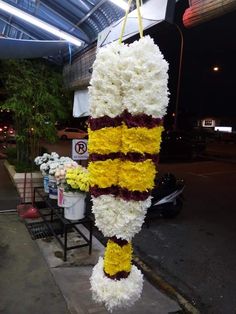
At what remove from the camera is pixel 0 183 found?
9.88m

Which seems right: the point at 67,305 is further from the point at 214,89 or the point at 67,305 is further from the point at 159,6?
the point at 214,89

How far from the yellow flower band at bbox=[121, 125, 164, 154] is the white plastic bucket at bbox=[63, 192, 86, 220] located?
3272 mm

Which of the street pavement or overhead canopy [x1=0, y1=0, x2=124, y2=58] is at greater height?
overhead canopy [x1=0, y1=0, x2=124, y2=58]

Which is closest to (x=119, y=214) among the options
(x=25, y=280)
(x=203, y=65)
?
(x=25, y=280)

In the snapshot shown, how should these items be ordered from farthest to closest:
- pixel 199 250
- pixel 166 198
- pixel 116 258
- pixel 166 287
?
pixel 166 198 < pixel 199 250 < pixel 166 287 < pixel 116 258

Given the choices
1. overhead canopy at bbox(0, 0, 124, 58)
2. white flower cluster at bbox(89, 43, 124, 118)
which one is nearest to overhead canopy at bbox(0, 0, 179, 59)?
overhead canopy at bbox(0, 0, 124, 58)

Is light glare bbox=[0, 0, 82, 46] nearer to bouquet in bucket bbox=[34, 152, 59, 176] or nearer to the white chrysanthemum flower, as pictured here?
bouquet in bucket bbox=[34, 152, 59, 176]

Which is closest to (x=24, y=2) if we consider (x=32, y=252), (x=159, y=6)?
(x=159, y=6)

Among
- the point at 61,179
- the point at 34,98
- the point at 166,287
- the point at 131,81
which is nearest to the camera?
the point at 131,81

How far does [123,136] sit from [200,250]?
4.65 metres

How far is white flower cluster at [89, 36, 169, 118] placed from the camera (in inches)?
70.7

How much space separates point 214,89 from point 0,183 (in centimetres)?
2357

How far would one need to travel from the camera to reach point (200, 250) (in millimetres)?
5891

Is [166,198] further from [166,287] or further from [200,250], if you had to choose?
[166,287]
